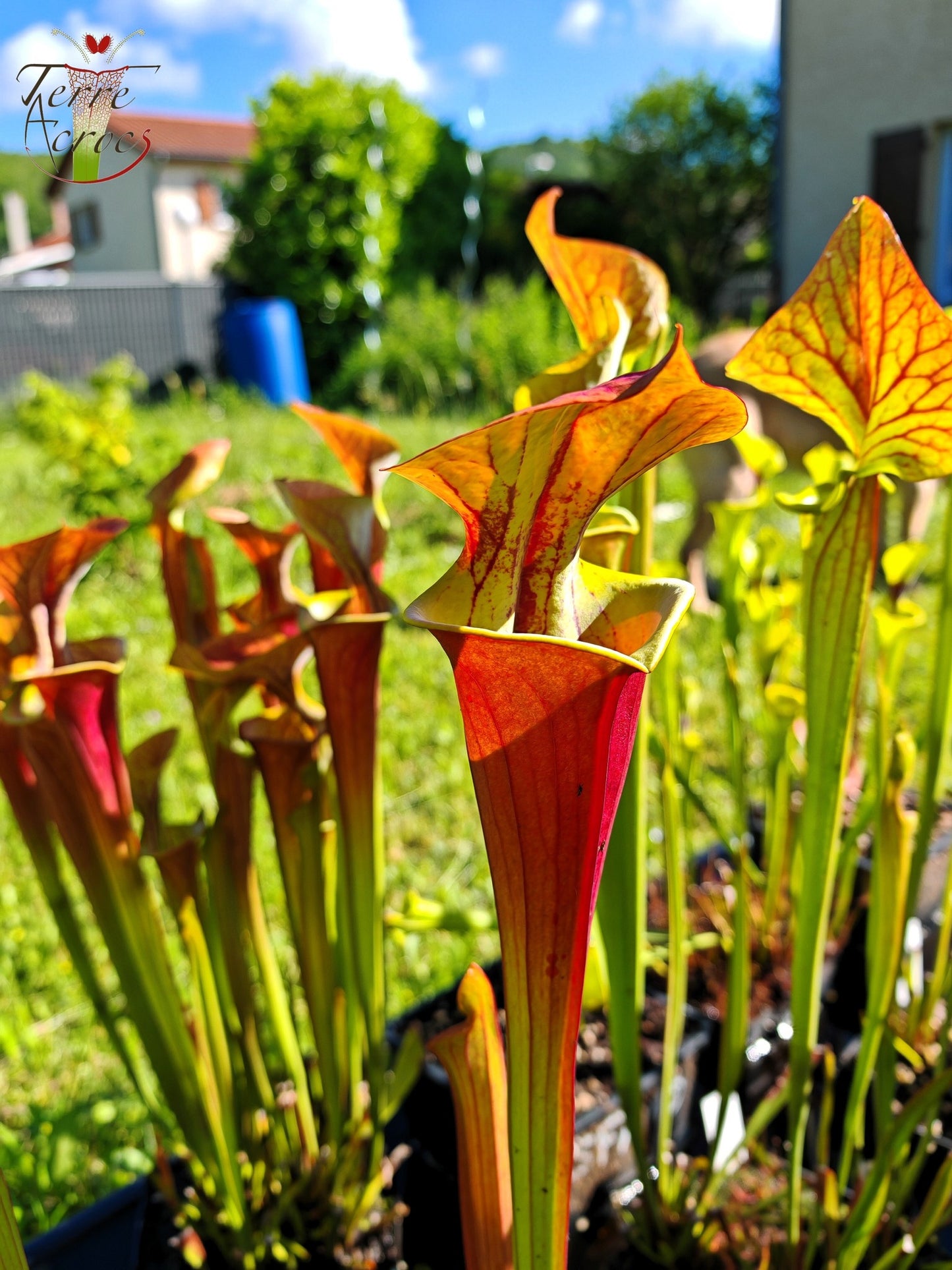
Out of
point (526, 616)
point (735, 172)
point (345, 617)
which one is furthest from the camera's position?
point (735, 172)

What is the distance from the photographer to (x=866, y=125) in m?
6.00

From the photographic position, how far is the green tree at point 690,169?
41.5 feet

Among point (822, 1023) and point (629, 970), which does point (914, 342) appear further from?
point (822, 1023)

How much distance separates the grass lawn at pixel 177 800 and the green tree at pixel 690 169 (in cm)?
955

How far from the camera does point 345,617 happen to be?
58cm

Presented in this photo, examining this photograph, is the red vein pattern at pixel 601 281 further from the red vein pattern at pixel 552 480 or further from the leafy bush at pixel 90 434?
the leafy bush at pixel 90 434

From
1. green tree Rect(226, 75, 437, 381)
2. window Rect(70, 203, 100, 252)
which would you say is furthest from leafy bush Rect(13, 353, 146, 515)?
window Rect(70, 203, 100, 252)

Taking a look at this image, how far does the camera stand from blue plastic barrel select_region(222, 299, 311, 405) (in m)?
8.21

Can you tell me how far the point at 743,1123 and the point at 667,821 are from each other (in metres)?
0.42

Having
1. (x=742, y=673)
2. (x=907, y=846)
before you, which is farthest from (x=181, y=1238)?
(x=742, y=673)

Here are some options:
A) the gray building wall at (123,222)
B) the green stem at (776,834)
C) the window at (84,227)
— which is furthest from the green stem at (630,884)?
the window at (84,227)

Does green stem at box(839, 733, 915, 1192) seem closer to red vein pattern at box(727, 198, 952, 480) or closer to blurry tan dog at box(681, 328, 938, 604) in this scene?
red vein pattern at box(727, 198, 952, 480)

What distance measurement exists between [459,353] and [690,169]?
7.66 metres

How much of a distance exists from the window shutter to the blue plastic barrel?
15.7 feet
